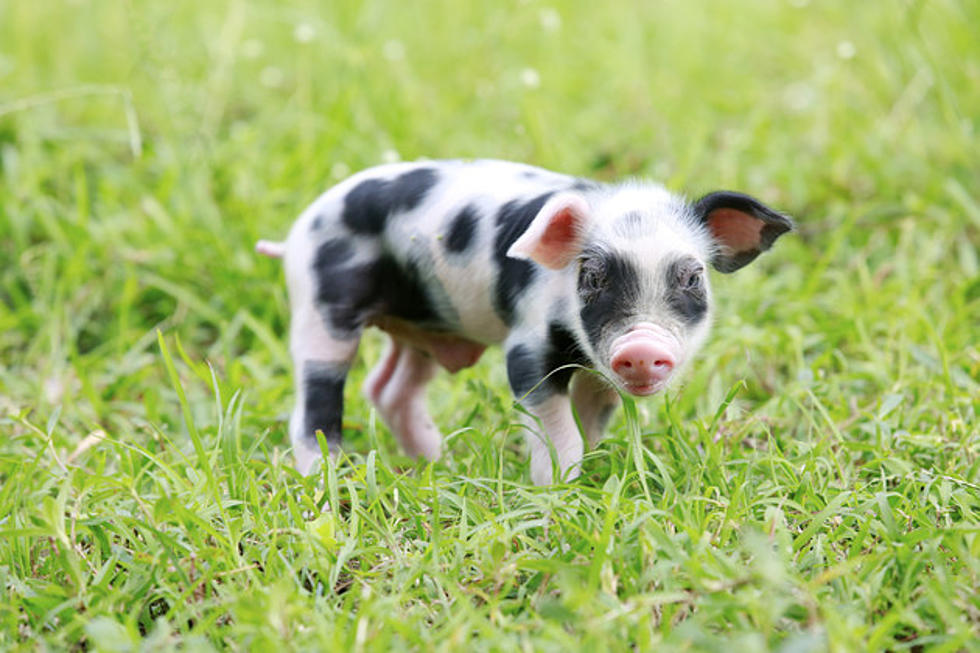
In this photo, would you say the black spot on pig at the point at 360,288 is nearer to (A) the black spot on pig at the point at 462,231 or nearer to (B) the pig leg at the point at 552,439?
(A) the black spot on pig at the point at 462,231

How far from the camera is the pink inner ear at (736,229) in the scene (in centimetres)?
341

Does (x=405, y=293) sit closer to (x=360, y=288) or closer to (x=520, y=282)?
(x=360, y=288)

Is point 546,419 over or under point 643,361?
under

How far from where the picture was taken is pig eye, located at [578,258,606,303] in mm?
3168

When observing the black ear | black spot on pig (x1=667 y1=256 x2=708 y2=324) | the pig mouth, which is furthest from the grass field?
the black ear

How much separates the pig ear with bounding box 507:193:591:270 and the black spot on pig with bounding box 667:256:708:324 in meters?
0.30

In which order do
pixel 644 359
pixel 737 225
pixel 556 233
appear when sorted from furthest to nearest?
pixel 737 225, pixel 556 233, pixel 644 359

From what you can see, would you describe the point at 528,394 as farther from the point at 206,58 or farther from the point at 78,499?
the point at 206,58

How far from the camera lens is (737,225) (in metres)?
3.46

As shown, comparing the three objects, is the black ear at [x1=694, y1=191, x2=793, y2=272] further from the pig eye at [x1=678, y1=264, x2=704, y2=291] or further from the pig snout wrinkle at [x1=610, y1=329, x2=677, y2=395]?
the pig snout wrinkle at [x1=610, y1=329, x2=677, y2=395]

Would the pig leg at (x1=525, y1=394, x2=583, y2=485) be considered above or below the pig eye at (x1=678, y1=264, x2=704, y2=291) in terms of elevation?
below

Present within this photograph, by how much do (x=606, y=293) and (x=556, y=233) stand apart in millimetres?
255

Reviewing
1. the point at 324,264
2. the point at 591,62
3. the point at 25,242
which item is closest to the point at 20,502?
the point at 324,264

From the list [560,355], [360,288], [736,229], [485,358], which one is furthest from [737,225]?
[485,358]
